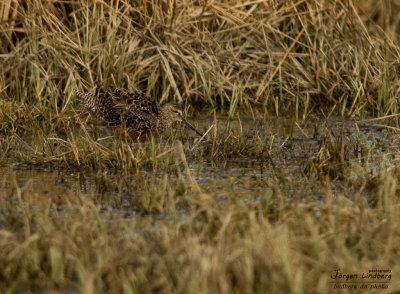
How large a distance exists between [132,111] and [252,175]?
1.98 m

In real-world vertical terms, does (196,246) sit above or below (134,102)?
below

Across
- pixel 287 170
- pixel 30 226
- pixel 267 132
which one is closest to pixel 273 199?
pixel 287 170

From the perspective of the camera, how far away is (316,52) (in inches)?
350

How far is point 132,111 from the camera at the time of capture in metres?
7.58

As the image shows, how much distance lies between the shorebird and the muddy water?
105 centimetres

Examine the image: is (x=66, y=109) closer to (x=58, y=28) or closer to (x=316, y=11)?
(x=58, y=28)

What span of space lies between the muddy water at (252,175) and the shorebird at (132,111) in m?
1.05

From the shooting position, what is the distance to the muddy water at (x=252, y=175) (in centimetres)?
531

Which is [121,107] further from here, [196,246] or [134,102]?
[196,246]

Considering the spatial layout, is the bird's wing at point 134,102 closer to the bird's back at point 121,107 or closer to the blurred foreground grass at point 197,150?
the bird's back at point 121,107

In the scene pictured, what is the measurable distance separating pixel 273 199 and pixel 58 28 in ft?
13.4

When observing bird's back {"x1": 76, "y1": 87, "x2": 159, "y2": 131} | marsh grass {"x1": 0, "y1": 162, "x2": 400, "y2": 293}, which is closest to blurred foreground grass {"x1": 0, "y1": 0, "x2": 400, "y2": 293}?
marsh grass {"x1": 0, "y1": 162, "x2": 400, "y2": 293}

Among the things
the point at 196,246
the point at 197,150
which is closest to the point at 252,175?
the point at 197,150

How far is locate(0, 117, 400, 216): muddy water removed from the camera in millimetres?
5312
